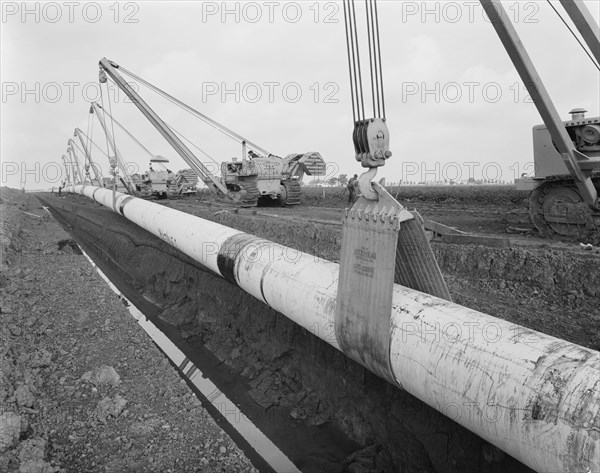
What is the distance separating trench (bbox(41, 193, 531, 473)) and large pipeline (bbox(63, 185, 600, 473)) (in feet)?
3.14

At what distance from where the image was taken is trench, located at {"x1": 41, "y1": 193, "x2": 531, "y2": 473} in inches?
129

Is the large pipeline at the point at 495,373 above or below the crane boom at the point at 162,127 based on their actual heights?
below

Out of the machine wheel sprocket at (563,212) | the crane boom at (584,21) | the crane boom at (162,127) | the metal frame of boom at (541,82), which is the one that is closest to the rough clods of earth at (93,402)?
the metal frame of boom at (541,82)

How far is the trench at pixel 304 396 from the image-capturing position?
3289 mm

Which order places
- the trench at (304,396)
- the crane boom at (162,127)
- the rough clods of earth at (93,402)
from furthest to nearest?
1. the crane boom at (162,127)
2. the trench at (304,396)
3. the rough clods of earth at (93,402)

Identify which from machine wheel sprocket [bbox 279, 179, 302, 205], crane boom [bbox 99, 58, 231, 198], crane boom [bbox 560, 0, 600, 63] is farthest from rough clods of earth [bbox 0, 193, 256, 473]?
machine wheel sprocket [bbox 279, 179, 302, 205]

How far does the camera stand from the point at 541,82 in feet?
21.1

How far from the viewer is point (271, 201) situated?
20.5 m

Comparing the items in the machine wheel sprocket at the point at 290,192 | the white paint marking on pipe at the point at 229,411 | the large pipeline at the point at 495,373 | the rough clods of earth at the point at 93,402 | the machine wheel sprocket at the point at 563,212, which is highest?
the machine wheel sprocket at the point at 290,192

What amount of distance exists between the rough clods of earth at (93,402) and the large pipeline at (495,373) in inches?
53.8

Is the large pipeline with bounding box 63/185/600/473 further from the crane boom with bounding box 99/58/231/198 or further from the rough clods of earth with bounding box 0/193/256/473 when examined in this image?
the crane boom with bounding box 99/58/231/198

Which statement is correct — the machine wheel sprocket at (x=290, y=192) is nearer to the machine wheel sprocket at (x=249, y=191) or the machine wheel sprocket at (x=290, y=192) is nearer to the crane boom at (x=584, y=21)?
the machine wheel sprocket at (x=249, y=191)

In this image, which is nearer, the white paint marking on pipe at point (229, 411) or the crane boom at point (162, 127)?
the white paint marking on pipe at point (229, 411)

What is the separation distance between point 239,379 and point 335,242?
3761 millimetres
